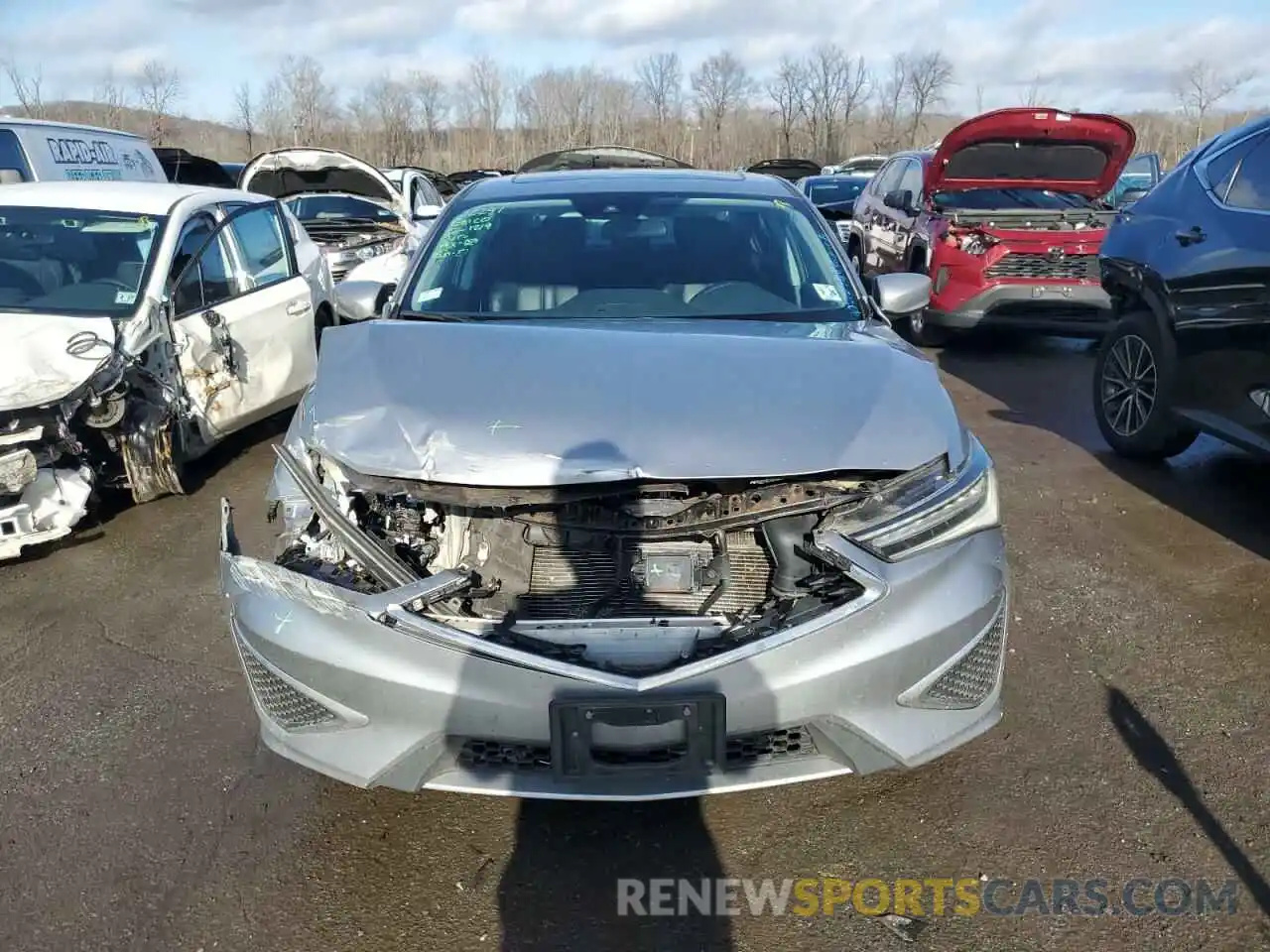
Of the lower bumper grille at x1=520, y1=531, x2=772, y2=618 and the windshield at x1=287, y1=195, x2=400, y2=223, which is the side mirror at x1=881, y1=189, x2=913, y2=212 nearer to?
the windshield at x1=287, y1=195, x2=400, y2=223

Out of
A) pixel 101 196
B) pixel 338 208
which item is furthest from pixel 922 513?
pixel 338 208

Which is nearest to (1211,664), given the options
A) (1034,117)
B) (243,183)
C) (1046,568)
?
(1046,568)

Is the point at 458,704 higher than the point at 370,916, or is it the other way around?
the point at 458,704

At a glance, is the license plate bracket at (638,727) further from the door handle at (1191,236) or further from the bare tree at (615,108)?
the bare tree at (615,108)

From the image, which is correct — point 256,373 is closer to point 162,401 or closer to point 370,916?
point 162,401

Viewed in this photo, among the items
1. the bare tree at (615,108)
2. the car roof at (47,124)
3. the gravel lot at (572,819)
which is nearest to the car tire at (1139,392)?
the gravel lot at (572,819)

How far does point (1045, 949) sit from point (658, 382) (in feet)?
5.32

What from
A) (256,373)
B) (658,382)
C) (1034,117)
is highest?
(1034,117)

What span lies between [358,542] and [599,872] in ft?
3.36

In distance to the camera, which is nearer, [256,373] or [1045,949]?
[1045,949]

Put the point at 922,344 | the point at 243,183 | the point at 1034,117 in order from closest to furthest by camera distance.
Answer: the point at 1034,117
the point at 922,344
the point at 243,183

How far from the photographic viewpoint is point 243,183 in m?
9.72

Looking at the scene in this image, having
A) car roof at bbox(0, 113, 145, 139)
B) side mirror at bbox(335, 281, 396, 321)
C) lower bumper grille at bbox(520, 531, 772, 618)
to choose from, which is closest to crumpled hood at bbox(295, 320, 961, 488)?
lower bumper grille at bbox(520, 531, 772, 618)

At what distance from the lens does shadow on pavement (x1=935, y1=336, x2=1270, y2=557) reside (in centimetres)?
470
